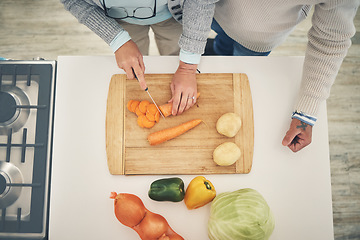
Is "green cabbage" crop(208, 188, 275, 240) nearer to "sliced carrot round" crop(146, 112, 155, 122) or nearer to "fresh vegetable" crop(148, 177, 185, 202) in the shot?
"fresh vegetable" crop(148, 177, 185, 202)

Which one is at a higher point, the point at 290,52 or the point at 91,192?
the point at 290,52

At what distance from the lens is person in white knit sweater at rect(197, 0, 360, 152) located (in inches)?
31.8

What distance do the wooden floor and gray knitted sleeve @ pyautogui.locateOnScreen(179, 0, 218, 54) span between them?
45.3 inches

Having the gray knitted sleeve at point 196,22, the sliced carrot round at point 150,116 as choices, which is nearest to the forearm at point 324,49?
the gray knitted sleeve at point 196,22

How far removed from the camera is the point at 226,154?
3.18 ft

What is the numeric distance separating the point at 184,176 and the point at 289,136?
1.38 ft

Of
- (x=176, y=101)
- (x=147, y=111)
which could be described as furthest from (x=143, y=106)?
(x=176, y=101)

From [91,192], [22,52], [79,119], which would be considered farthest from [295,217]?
[22,52]

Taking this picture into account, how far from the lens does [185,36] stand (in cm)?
94

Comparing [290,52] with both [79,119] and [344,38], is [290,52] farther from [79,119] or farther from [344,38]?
[79,119]

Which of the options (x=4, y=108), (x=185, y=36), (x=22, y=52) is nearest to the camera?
(x=185, y=36)

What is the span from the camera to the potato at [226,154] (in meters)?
0.97

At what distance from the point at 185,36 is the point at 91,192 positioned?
2.22 feet

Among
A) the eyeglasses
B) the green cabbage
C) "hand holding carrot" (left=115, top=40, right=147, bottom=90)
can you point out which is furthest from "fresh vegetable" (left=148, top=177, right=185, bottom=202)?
the eyeglasses
